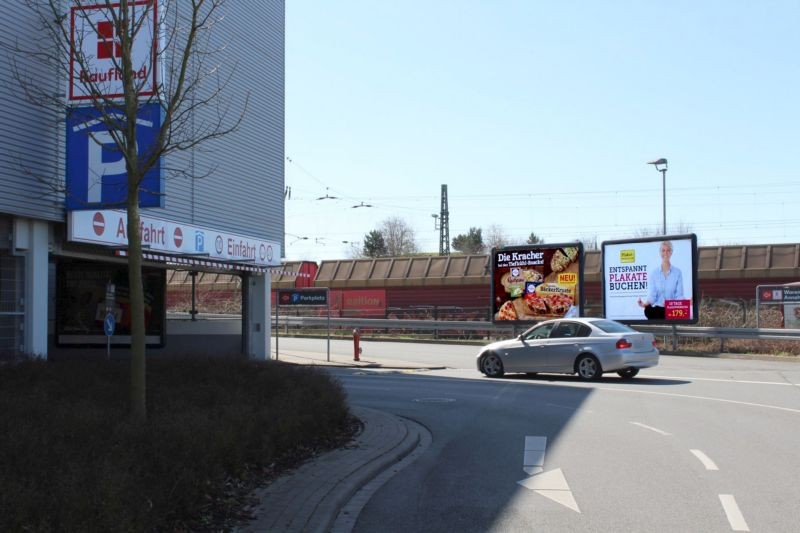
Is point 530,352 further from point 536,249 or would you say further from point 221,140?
point 536,249

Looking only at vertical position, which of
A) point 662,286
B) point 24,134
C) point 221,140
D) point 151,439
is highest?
point 221,140

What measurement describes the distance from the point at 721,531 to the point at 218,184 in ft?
61.2

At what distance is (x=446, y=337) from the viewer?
38.8m

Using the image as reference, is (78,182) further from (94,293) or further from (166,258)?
(94,293)

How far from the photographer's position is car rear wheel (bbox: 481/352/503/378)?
68.7 ft

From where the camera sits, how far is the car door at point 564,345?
63.8 feet

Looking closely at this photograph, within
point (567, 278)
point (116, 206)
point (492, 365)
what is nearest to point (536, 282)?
point (567, 278)

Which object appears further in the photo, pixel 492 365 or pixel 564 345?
pixel 492 365

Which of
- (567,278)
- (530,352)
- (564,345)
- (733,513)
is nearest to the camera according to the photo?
(733,513)

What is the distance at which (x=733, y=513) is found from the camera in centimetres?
695

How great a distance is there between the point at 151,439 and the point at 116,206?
4348mm

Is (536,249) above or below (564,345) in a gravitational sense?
above

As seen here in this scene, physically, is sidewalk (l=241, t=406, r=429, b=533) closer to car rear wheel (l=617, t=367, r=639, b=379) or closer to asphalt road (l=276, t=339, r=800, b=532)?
asphalt road (l=276, t=339, r=800, b=532)

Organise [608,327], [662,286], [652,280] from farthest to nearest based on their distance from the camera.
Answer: [652,280] < [662,286] < [608,327]
